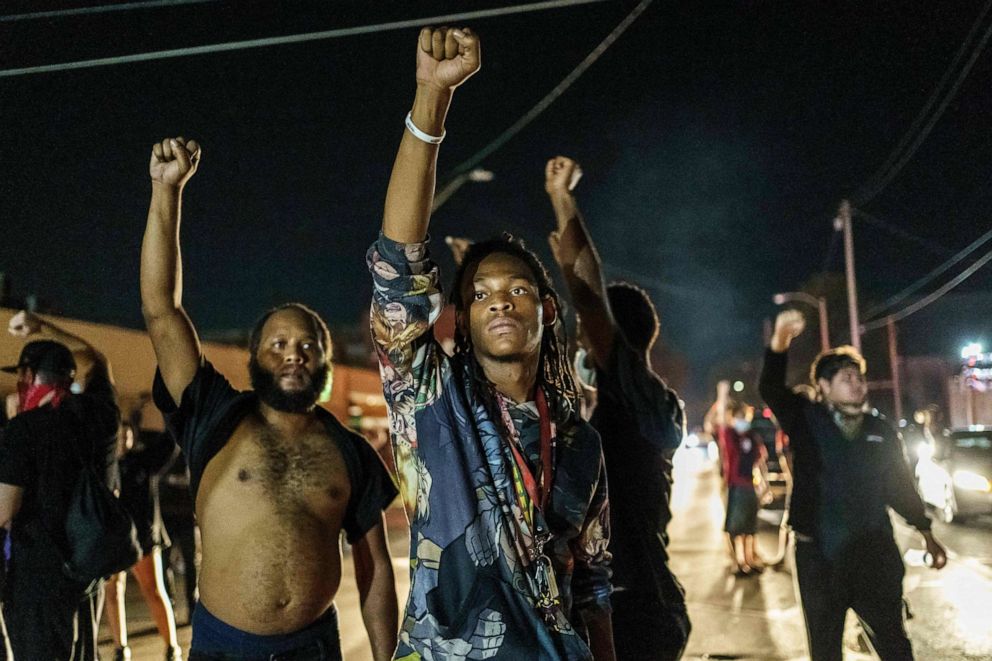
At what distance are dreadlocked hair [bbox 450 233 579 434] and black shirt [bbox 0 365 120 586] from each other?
8.82 ft

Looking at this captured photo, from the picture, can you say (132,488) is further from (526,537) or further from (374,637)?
(526,537)

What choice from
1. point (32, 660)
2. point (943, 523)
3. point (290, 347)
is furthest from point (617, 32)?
point (943, 523)

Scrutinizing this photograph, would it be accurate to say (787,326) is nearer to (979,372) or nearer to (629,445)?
(629,445)

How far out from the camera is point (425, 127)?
1.89m

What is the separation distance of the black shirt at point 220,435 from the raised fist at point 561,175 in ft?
4.43

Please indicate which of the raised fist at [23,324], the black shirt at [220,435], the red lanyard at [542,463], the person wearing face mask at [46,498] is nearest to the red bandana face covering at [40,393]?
the person wearing face mask at [46,498]

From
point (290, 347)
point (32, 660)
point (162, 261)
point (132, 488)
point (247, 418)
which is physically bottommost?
point (32, 660)

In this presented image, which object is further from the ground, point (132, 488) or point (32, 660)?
point (132, 488)

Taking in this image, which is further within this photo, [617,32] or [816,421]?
[617,32]

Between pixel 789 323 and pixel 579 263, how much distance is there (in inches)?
66.7

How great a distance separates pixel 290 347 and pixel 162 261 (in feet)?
1.94

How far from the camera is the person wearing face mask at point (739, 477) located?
932 centimetres

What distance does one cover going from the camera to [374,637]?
3076 mm

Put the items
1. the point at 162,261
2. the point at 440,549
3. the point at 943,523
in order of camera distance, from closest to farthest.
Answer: the point at 440,549
the point at 162,261
the point at 943,523
